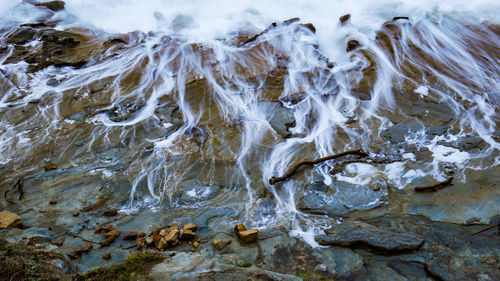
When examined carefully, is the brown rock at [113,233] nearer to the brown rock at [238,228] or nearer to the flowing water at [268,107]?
the flowing water at [268,107]

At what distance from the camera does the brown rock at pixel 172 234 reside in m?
5.22

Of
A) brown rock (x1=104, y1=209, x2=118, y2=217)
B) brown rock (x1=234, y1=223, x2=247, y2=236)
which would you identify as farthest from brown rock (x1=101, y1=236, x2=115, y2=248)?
brown rock (x1=234, y1=223, x2=247, y2=236)

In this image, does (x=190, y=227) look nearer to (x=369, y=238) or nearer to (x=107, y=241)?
(x=107, y=241)

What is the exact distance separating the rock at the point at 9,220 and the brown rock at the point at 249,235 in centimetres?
362

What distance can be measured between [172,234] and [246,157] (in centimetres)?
270

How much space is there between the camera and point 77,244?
5355 millimetres

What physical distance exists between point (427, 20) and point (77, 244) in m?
12.5

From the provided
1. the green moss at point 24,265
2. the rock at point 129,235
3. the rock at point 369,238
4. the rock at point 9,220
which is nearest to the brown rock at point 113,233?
the rock at point 129,235

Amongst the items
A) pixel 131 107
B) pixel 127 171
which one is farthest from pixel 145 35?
pixel 127 171

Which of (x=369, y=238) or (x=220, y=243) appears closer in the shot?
(x=369, y=238)

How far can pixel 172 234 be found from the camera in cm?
527

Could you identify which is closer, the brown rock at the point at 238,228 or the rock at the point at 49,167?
the brown rock at the point at 238,228

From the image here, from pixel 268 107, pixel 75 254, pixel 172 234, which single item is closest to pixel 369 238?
pixel 172 234

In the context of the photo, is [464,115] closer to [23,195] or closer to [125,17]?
[23,195]
